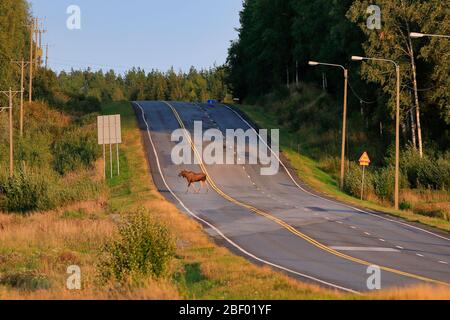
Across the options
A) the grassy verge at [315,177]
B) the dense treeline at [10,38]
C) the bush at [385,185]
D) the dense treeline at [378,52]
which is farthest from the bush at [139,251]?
the dense treeline at [10,38]

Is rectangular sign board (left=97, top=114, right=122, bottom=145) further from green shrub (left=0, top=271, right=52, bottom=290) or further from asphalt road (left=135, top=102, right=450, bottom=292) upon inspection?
green shrub (left=0, top=271, right=52, bottom=290)

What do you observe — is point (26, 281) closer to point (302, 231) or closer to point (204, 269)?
point (204, 269)

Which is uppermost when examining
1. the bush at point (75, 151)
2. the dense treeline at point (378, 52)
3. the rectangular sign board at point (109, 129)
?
the dense treeline at point (378, 52)

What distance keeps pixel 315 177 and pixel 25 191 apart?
19.7m

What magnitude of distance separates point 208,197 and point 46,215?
9.31 m

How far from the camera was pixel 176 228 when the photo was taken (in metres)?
32.2

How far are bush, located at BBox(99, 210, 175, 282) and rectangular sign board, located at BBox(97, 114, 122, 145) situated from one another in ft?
106

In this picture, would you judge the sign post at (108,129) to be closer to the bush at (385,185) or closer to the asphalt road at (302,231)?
the asphalt road at (302,231)

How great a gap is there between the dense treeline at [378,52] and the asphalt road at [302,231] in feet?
32.7

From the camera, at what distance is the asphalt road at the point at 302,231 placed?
2297cm

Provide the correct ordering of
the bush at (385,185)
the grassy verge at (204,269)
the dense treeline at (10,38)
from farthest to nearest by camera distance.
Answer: the dense treeline at (10,38), the bush at (385,185), the grassy verge at (204,269)

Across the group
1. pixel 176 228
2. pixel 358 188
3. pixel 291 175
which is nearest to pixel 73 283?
pixel 176 228

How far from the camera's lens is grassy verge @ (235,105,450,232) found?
38.1 metres

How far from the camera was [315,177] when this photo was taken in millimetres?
55781
